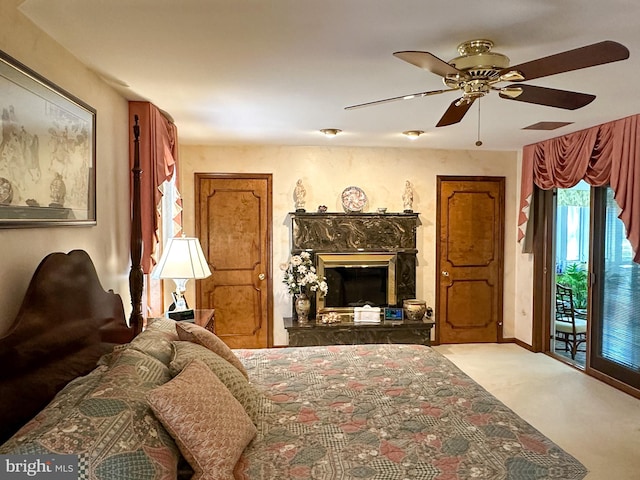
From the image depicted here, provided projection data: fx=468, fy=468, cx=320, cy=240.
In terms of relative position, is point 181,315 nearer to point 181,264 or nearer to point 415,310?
point 181,264

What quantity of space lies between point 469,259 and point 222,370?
4.34 m

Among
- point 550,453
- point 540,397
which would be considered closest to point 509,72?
point 550,453

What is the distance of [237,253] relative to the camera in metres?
5.41

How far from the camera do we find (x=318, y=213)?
17.5 ft

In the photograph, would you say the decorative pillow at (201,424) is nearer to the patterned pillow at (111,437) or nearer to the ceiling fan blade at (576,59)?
the patterned pillow at (111,437)

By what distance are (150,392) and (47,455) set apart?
0.36 m

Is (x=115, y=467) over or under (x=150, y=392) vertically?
under

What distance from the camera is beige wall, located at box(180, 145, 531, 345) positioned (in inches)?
211

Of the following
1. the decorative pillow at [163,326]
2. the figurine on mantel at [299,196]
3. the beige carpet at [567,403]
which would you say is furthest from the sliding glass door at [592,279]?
the decorative pillow at [163,326]

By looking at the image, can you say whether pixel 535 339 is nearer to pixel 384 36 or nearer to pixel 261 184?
pixel 261 184

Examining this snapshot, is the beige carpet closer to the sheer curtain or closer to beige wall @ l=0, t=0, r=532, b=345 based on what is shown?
beige wall @ l=0, t=0, r=532, b=345

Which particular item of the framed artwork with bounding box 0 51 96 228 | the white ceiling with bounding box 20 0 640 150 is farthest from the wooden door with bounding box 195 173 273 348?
the framed artwork with bounding box 0 51 96 228

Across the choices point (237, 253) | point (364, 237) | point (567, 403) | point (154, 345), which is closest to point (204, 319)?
point (154, 345)

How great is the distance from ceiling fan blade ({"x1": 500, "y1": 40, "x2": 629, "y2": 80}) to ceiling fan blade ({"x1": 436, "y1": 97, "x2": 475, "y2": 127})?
348 mm
